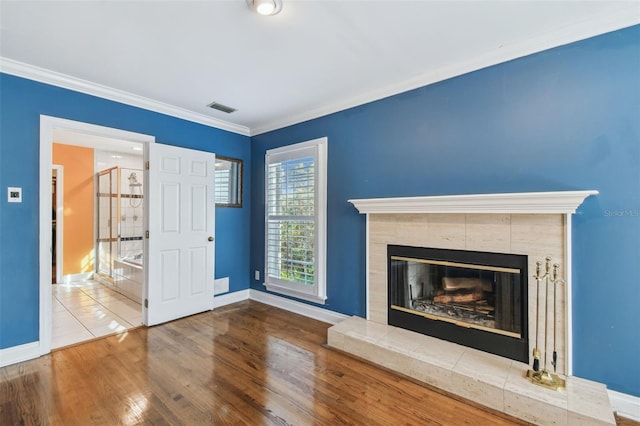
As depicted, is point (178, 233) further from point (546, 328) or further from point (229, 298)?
point (546, 328)

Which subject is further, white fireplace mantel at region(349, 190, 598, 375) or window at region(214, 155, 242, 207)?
window at region(214, 155, 242, 207)

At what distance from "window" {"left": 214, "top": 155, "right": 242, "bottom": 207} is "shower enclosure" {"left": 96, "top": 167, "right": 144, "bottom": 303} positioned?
7.63 feet

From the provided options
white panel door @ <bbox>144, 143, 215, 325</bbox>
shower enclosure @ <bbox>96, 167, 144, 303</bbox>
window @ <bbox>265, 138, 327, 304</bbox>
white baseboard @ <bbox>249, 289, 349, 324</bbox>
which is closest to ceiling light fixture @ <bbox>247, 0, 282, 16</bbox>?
window @ <bbox>265, 138, 327, 304</bbox>

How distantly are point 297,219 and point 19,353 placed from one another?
2.90 m

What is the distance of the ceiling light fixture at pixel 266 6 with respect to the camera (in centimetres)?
178

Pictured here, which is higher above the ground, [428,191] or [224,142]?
[224,142]

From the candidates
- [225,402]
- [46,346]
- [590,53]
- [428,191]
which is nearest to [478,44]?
[590,53]

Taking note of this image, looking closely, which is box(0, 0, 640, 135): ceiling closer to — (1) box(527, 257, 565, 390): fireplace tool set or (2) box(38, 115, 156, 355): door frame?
(2) box(38, 115, 156, 355): door frame

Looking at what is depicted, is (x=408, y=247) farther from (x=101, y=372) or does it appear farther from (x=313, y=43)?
(x=101, y=372)

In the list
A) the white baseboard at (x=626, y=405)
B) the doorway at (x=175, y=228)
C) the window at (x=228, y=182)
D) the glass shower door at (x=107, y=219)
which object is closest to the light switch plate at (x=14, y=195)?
the doorway at (x=175, y=228)

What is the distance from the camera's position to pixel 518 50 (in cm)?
227

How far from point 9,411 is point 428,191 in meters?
3.54

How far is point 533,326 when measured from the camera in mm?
2195

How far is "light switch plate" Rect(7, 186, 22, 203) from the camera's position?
256 cm
